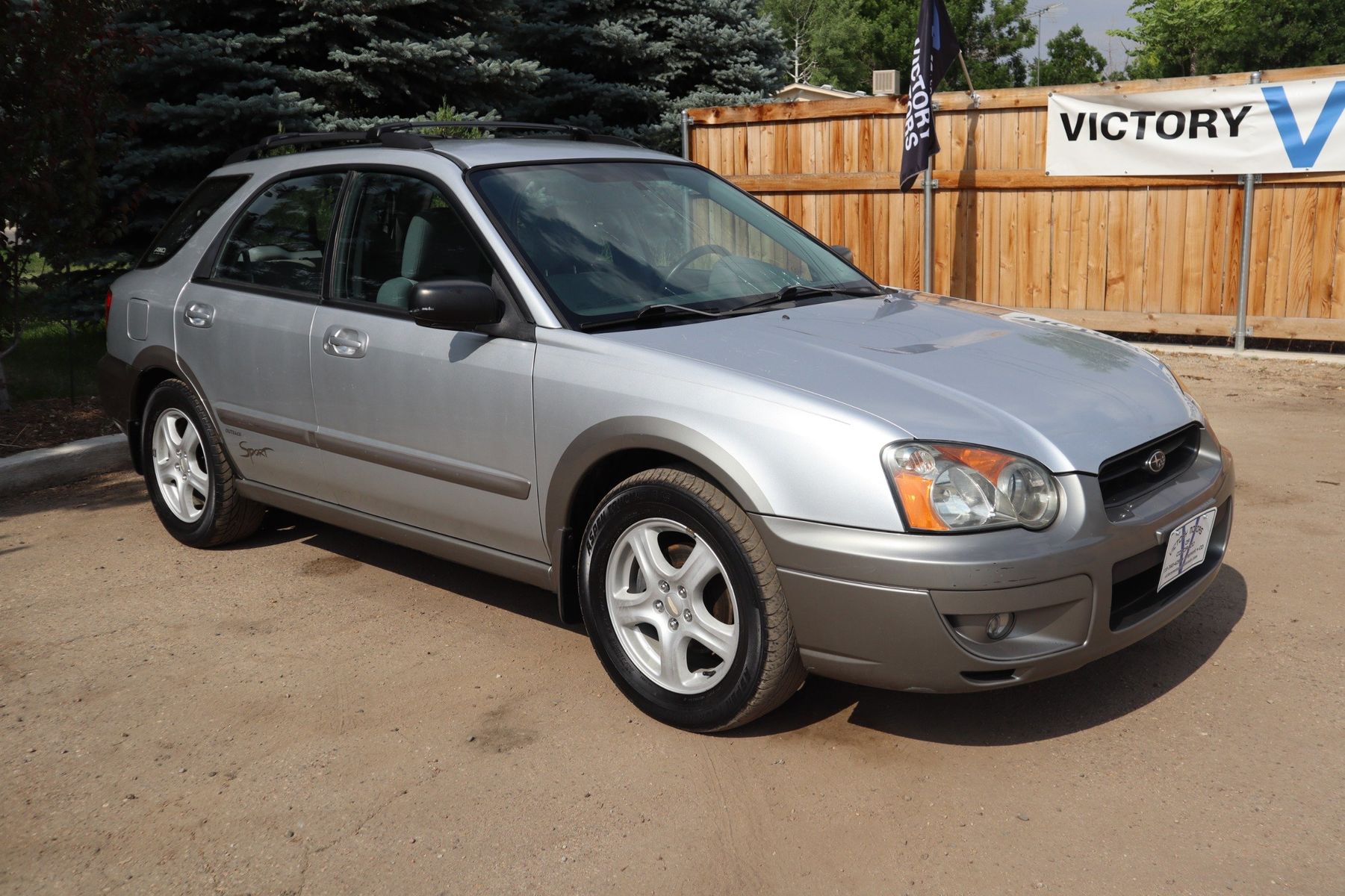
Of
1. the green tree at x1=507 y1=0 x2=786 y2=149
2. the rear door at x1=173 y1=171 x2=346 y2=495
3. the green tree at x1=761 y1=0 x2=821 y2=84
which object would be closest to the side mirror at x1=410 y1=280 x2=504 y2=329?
the rear door at x1=173 y1=171 x2=346 y2=495

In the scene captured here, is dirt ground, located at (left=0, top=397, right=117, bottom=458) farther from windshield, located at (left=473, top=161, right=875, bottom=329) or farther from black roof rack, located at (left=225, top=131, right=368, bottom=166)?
windshield, located at (left=473, top=161, right=875, bottom=329)

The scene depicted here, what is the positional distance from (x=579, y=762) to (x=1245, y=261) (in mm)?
8033

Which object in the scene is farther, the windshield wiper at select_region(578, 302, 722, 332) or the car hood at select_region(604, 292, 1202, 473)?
the windshield wiper at select_region(578, 302, 722, 332)

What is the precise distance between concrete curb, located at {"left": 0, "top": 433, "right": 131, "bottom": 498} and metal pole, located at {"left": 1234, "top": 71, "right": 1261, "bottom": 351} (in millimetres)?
8155

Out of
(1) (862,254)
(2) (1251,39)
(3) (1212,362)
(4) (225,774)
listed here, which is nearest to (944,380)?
(4) (225,774)

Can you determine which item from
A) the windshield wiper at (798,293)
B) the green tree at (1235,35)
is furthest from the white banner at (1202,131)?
the green tree at (1235,35)

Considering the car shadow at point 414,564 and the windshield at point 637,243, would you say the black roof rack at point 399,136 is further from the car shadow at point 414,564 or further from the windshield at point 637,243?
the car shadow at point 414,564

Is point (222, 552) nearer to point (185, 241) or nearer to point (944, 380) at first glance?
point (185, 241)

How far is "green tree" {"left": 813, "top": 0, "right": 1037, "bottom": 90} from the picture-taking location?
67625 mm

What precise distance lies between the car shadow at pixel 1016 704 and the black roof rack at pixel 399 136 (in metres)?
2.52

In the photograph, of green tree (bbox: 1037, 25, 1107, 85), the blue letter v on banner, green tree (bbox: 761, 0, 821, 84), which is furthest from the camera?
green tree (bbox: 1037, 25, 1107, 85)

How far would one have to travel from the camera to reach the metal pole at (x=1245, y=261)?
368 inches

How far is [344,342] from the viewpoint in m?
4.45

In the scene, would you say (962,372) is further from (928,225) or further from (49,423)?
(928,225)
